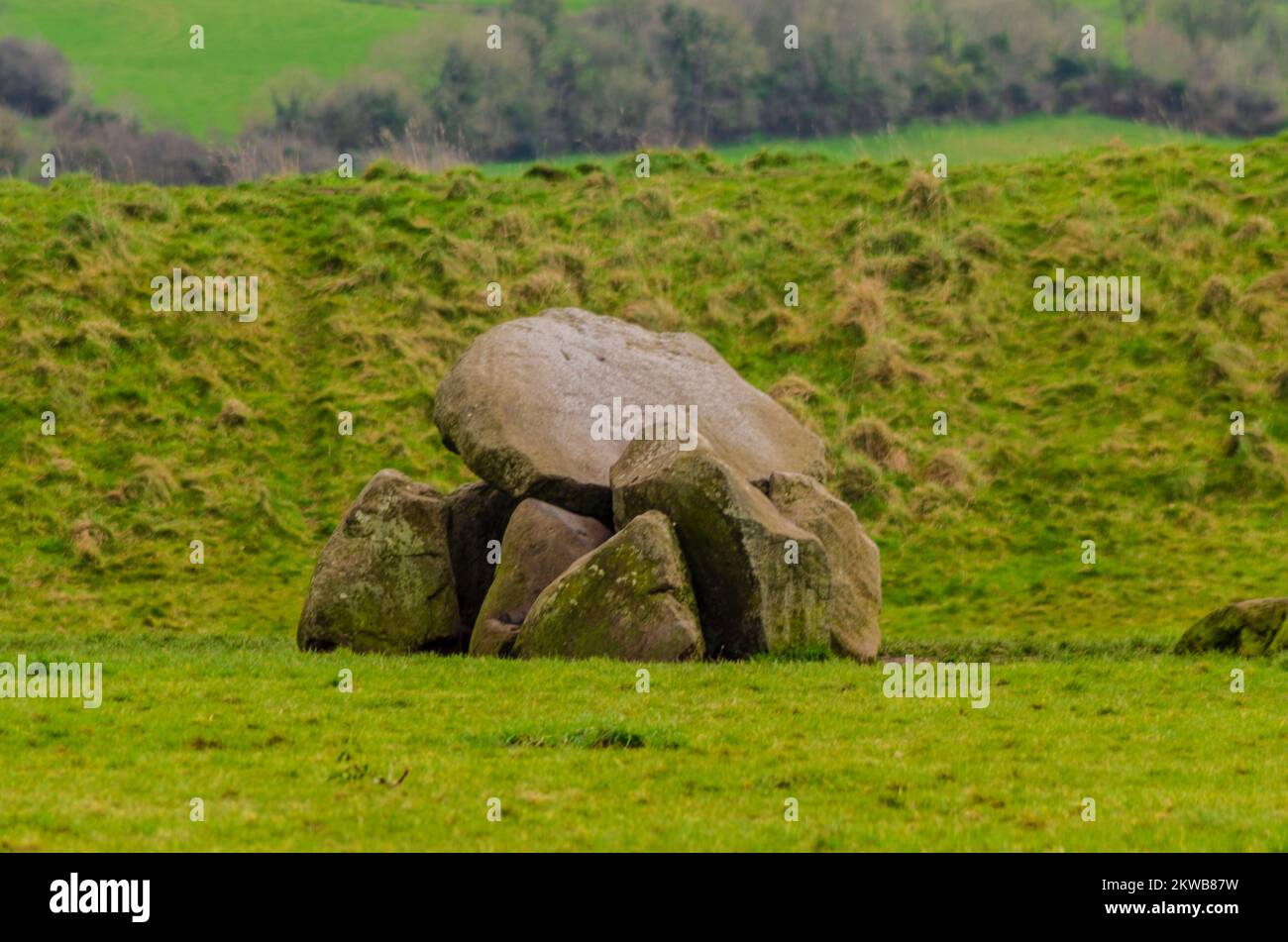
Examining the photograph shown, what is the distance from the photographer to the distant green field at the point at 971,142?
197 ft

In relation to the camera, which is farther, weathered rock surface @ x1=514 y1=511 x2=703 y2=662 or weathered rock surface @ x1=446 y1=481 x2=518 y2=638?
weathered rock surface @ x1=446 y1=481 x2=518 y2=638

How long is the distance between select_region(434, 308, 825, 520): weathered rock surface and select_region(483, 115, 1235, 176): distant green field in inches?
1171

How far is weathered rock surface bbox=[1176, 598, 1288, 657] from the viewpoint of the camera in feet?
82.7

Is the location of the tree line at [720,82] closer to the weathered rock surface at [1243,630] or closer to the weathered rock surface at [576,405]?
the weathered rock surface at [576,405]

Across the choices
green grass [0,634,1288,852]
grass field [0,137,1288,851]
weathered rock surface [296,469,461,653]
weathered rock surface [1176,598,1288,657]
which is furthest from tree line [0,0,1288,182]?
green grass [0,634,1288,852]

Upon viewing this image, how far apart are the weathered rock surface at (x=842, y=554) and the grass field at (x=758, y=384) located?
6.45 feet

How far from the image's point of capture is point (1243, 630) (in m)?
25.7

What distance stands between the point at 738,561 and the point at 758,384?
21836 millimetres

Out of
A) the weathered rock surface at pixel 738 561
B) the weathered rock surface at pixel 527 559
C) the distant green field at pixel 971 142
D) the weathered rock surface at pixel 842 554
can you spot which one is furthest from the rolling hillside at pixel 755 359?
the weathered rock surface at pixel 527 559

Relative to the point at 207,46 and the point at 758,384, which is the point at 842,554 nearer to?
the point at 758,384

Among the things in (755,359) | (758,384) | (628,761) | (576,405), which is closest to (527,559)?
(576,405)

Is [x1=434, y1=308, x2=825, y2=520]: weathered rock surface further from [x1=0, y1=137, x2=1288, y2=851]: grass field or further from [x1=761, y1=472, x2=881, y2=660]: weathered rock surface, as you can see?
[x1=0, y1=137, x2=1288, y2=851]: grass field

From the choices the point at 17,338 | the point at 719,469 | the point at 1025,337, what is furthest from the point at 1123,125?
the point at 719,469

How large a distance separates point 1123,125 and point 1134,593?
136 feet
